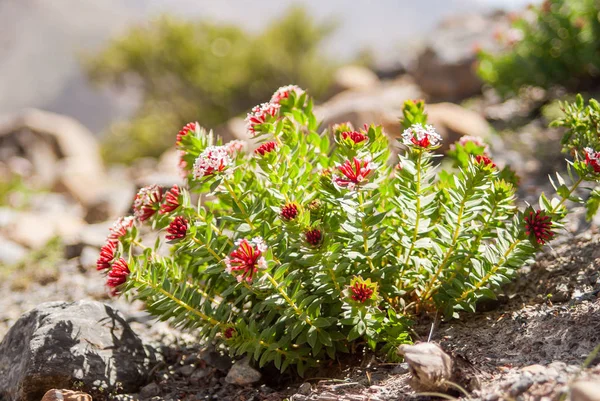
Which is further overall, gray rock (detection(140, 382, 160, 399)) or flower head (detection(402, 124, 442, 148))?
gray rock (detection(140, 382, 160, 399))

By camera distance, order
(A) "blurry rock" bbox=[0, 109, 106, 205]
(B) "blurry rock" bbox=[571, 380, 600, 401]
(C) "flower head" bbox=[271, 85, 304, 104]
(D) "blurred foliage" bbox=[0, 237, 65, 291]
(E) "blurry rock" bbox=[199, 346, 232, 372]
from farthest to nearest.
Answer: (A) "blurry rock" bbox=[0, 109, 106, 205]
(D) "blurred foliage" bbox=[0, 237, 65, 291]
(E) "blurry rock" bbox=[199, 346, 232, 372]
(C) "flower head" bbox=[271, 85, 304, 104]
(B) "blurry rock" bbox=[571, 380, 600, 401]

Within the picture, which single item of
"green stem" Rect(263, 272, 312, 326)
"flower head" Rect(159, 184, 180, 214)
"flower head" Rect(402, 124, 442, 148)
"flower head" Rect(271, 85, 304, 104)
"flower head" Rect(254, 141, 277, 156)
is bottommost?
"green stem" Rect(263, 272, 312, 326)

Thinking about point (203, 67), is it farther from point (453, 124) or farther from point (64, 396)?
point (64, 396)

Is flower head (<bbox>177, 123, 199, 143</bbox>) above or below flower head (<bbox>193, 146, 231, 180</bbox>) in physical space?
above

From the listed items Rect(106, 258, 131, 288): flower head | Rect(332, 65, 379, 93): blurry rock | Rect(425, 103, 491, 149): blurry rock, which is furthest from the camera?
Rect(332, 65, 379, 93): blurry rock

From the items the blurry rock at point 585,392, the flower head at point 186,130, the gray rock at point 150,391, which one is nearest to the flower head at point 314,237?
the flower head at point 186,130

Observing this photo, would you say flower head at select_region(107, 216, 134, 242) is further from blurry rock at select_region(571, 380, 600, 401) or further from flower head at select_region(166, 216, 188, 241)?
blurry rock at select_region(571, 380, 600, 401)

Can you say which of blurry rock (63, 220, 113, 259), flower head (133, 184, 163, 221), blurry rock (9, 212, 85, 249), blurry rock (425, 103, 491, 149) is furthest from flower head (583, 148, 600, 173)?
blurry rock (9, 212, 85, 249)
